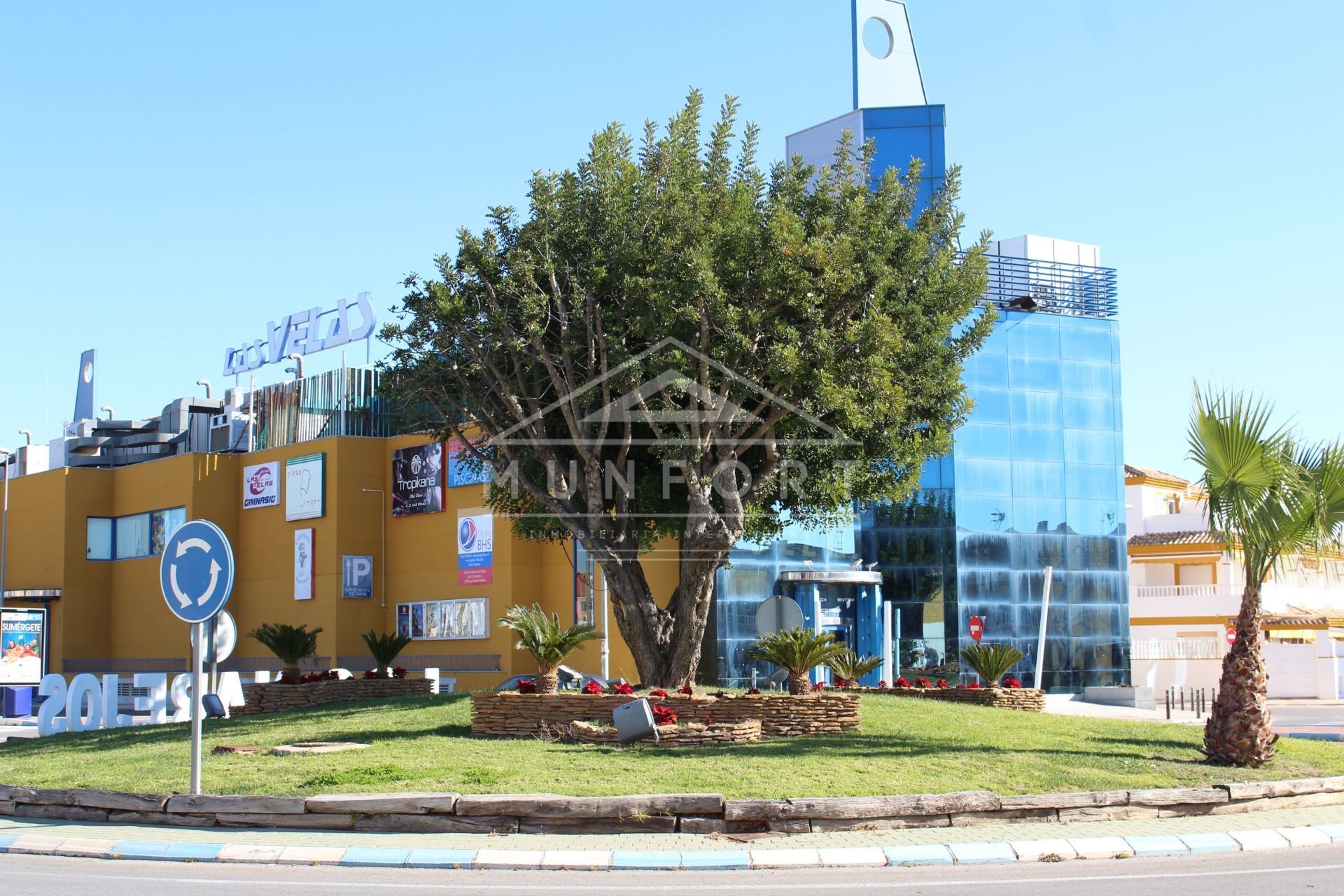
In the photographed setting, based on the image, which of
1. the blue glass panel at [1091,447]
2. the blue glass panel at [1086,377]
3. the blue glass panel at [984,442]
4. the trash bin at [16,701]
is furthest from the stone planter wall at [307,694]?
the blue glass panel at [1086,377]

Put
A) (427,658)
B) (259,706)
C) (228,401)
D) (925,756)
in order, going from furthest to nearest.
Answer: (228,401), (427,658), (259,706), (925,756)

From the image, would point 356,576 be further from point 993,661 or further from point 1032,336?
point 993,661

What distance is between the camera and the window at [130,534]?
46625 millimetres

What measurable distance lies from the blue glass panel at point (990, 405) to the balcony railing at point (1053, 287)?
Answer: 2928 mm

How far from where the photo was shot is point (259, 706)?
22250mm

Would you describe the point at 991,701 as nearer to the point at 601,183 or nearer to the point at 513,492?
Answer: the point at 513,492

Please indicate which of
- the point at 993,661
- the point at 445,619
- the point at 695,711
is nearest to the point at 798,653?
the point at 695,711

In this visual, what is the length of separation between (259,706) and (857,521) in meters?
21.6

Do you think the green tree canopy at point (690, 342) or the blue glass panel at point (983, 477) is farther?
the blue glass panel at point (983, 477)

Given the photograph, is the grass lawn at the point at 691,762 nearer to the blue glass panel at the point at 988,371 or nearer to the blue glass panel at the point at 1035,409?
the blue glass panel at the point at 988,371

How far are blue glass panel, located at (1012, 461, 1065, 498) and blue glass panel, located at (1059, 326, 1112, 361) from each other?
368 cm

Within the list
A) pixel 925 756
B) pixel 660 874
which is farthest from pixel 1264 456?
pixel 660 874

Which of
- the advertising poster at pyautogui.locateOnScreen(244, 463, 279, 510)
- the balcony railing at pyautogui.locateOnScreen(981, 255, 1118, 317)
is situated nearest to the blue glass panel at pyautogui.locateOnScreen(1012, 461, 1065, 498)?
the balcony railing at pyautogui.locateOnScreen(981, 255, 1118, 317)

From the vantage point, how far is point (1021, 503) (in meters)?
40.1
